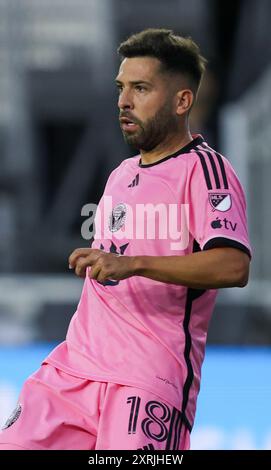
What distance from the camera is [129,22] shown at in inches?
592

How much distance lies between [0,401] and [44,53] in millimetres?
10668

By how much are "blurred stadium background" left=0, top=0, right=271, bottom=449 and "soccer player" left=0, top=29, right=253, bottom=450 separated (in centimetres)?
627

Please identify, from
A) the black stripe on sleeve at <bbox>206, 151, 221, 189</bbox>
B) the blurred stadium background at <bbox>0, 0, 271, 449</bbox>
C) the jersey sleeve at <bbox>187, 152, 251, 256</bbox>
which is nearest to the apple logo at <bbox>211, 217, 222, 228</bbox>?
the jersey sleeve at <bbox>187, 152, 251, 256</bbox>

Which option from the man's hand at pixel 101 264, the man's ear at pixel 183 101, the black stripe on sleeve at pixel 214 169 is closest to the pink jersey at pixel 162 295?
the black stripe on sleeve at pixel 214 169

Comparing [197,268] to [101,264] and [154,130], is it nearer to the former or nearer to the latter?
[101,264]

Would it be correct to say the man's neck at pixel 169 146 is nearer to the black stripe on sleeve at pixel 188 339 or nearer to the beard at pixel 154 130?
the beard at pixel 154 130

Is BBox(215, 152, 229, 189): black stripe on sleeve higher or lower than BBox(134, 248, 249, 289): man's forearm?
higher

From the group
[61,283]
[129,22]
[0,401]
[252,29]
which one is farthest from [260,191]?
[0,401]

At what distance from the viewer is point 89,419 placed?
2.94 metres

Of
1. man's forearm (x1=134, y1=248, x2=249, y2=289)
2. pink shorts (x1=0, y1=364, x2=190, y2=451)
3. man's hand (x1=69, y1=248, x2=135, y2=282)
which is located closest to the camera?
man's hand (x1=69, y1=248, x2=135, y2=282)

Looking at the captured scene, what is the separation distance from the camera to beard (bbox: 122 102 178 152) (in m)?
3.00

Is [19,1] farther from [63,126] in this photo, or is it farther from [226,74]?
[226,74]

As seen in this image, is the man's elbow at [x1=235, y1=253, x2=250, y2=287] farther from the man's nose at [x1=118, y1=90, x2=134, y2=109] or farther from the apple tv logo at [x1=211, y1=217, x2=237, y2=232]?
the man's nose at [x1=118, y1=90, x2=134, y2=109]

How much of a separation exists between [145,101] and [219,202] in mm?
379
